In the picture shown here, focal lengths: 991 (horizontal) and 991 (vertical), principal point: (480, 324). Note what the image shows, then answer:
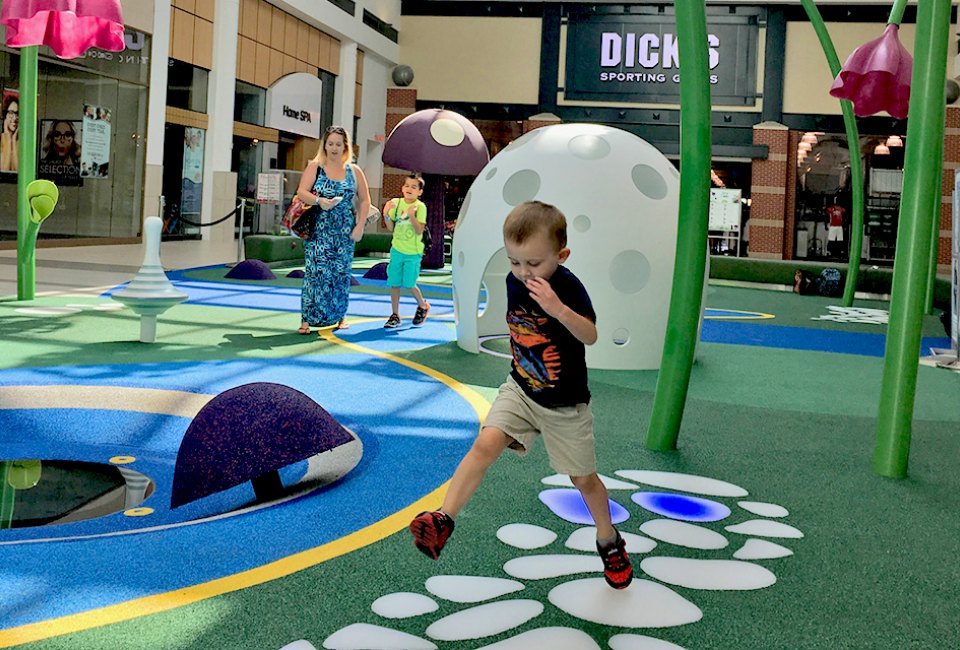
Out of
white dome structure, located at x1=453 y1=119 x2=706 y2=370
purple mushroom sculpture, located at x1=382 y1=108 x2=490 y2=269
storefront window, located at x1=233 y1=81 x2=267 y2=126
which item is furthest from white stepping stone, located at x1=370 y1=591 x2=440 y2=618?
storefront window, located at x1=233 y1=81 x2=267 y2=126

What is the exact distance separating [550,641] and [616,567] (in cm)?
41

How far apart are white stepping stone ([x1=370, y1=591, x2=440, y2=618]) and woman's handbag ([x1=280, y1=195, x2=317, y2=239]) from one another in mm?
5683

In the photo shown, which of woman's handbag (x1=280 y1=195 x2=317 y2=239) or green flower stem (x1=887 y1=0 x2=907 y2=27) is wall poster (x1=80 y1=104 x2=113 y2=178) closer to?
woman's handbag (x1=280 y1=195 x2=317 y2=239)

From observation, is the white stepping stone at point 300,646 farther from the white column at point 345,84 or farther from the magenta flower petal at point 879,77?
the white column at point 345,84

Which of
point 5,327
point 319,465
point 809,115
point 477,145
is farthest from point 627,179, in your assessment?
point 809,115

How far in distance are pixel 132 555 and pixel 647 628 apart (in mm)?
1434

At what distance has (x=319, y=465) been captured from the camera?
4.25 meters

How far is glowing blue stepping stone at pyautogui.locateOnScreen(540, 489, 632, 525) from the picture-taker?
11.2 ft

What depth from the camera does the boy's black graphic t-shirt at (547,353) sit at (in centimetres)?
277

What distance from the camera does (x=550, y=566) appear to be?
291cm

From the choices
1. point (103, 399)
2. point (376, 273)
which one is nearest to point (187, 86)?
point (376, 273)

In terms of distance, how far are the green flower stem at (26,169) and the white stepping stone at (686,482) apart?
6440mm

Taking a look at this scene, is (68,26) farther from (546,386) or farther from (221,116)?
(221,116)

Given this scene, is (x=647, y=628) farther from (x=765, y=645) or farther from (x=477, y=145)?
(x=477, y=145)
